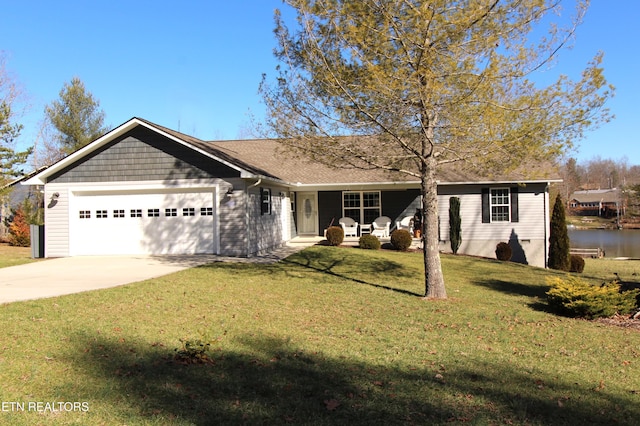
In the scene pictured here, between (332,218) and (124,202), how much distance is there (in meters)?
9.17

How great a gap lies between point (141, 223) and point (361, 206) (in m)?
9.63

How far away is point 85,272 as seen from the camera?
11.9 m

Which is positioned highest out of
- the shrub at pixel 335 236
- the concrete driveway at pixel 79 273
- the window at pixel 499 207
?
the window at pixel 499 207

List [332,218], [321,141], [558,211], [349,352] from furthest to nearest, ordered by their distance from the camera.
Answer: [332,218], [558,211], [321,141], [349,352]

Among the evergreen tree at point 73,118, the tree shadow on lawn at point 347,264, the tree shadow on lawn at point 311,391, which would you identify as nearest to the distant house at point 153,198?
the tree shadow on lawn at point 347,264

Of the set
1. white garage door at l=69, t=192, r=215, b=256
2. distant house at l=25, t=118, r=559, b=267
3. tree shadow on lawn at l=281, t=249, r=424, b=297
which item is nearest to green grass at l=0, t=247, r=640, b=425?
tree shadow on lawn at l=281, t=249, r=424, b=297

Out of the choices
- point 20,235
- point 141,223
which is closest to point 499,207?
point 141,223

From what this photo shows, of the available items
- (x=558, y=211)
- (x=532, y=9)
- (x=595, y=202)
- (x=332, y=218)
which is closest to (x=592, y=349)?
(x=532, y=9)

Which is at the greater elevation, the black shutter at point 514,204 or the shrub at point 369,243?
the black shutter at point 514,204

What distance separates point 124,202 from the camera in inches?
628

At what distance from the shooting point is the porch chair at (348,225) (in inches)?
808

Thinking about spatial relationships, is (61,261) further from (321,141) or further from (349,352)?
(349,352)

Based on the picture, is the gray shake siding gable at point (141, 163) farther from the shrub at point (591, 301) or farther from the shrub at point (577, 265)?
the shrub at point (577, 265)

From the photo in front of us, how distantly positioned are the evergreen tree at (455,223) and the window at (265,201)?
7.55 meters
